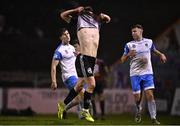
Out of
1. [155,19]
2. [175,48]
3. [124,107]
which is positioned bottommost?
[124,107]

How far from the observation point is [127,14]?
28094 mm

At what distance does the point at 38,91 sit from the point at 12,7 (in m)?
5.83

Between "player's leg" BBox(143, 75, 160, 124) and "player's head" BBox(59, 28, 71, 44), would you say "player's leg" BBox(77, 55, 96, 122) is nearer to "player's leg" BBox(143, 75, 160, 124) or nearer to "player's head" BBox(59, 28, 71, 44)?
"player's leg" BBox(143, 75, 160, 124)

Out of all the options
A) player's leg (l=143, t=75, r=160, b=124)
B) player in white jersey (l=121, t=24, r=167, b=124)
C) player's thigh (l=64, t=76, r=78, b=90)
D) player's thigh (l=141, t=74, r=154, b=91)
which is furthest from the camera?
player's thigh (l=64, t=76, r=78, b=90)

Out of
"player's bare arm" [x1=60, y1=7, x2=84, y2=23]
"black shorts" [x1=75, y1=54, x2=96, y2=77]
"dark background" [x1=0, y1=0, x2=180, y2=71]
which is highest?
"dark background" [x1=0, y1=0, x2=180, y2=71]

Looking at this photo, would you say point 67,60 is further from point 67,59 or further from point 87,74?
point 87,74

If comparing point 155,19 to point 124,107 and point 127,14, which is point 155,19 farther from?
point 124,107

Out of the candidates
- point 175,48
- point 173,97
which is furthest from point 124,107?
point 175,48

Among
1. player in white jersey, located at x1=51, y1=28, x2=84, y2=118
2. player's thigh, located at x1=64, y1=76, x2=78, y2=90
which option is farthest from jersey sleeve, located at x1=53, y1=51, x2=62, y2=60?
player's thigh, located at x1=64, y1=76, x2=78, y2=90

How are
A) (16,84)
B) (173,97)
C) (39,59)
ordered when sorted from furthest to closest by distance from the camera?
1. (39,59)
2. (16,84)
3. (173,97)

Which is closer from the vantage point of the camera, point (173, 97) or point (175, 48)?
point (173, 97)

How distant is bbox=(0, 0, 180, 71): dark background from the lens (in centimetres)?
2711

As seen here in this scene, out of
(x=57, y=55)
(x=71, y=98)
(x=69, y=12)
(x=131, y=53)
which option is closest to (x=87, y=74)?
(x=69, y=12)

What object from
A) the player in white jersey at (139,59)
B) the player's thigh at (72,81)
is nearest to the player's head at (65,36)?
the player's thigh at (72,81)
